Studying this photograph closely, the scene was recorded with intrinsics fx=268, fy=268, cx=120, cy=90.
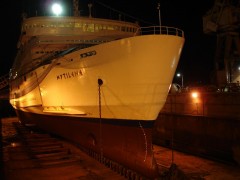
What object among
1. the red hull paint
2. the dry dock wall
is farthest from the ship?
the dry dock wall

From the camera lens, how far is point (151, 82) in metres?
8.48

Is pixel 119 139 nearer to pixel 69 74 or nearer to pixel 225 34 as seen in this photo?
pixel 69 74

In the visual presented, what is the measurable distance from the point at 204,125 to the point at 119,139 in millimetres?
5969

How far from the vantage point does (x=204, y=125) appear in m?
13.3

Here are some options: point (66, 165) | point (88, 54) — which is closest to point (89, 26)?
point (88, 54)

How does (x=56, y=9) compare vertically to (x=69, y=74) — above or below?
above

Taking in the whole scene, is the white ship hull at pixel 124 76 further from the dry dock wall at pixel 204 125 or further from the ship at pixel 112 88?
the dry dock wall at pixel 204 125

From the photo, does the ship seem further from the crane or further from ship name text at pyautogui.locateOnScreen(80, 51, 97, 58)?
the crane

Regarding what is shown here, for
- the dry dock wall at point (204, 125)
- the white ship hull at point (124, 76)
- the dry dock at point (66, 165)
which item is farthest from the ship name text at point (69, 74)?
the dry dock wall at point (204, 125)

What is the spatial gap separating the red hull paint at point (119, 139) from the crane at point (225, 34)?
53.3ft

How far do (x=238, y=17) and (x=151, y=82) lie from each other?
17347 mm

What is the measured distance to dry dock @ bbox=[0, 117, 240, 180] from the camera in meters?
7.96

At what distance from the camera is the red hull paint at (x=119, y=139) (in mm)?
8578

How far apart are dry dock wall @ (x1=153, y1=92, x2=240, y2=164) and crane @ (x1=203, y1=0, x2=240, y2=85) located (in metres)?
9.15
